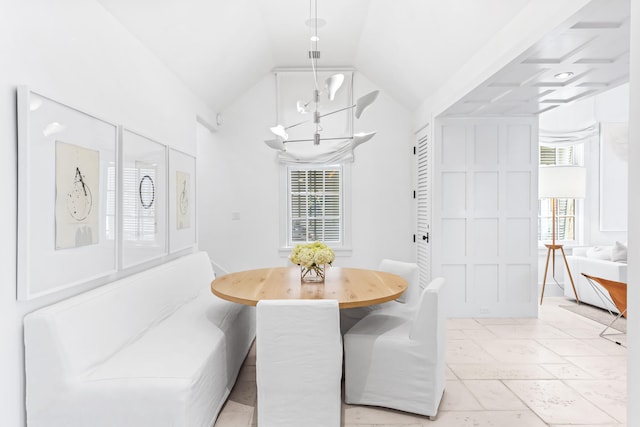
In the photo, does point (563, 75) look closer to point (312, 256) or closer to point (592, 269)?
point (312, 256)

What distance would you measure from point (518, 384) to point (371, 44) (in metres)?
3.39

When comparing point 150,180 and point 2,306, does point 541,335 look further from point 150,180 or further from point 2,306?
point 2,306

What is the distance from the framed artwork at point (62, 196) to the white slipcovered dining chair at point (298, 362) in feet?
3.17

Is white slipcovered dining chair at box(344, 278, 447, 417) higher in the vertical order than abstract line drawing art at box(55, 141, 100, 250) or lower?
lower

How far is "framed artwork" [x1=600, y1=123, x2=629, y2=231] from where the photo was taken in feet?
18.4

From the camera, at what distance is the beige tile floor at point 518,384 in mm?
2335

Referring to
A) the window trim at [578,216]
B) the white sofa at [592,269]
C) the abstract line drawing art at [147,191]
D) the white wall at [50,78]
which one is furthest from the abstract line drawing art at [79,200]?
the window trim at [578,216]

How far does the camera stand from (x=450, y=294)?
4469mm

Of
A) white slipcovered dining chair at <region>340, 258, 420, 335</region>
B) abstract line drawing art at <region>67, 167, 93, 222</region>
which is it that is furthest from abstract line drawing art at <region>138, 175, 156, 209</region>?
white slipcovered dining chair at <region>340, 258, 420, 335</region>

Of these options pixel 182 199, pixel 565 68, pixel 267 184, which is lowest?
pixel 182 199

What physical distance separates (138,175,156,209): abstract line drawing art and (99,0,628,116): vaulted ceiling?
99cm

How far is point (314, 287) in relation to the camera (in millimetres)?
2688

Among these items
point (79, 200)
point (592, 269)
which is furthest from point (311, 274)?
point (592, 269)

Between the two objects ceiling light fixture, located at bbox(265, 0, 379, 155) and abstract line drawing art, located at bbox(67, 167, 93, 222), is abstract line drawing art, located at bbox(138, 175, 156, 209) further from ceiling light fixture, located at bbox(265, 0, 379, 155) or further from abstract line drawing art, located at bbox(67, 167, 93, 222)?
ceiling light fixture, located at bbox(265, 0, 379, 155)
